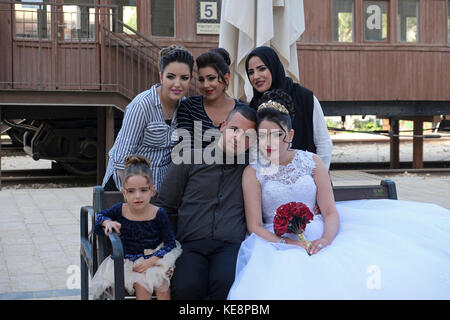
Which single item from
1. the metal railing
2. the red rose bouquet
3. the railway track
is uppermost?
the metal railing

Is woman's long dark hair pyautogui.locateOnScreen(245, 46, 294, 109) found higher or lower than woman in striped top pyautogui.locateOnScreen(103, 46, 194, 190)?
higher

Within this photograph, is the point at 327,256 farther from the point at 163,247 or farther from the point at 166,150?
the point at 166,150

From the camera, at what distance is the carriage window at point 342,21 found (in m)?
14.0

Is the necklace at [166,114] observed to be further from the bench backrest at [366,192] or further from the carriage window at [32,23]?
the carriage window at [32,23]

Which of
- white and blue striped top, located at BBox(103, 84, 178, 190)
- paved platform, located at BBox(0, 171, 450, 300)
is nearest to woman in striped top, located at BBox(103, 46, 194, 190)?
white and blue striped top, located at BBox(103, 84, 178, 190)

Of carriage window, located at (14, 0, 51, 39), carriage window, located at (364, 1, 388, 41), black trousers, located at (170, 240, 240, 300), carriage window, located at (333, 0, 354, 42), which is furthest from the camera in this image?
carriage window, located at (364, 1, 388, 41)

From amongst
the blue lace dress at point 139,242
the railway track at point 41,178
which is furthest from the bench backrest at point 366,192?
the railway track at point 41,178

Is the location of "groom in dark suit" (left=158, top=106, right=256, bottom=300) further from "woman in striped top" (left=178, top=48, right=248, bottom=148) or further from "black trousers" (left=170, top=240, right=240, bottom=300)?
"woman in striped top" (left=178, top=48, right=248, bottom=148)

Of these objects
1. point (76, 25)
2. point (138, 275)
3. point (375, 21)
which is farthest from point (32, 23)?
point (138, 275)

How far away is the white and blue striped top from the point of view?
3.98 metres

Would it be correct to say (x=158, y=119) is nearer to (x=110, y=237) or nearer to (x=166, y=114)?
(x=166, y=114)

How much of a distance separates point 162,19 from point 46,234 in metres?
6.49

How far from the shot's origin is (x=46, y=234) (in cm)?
752

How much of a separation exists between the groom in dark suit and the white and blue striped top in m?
0.22
